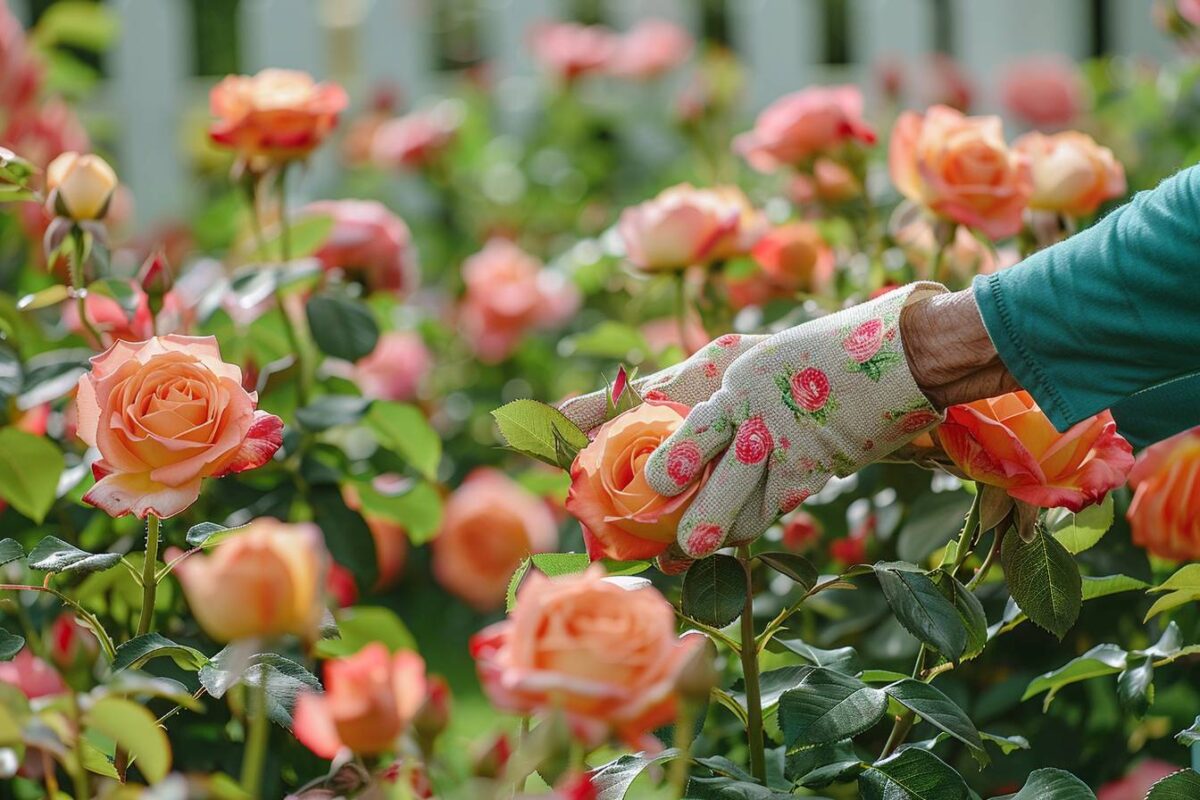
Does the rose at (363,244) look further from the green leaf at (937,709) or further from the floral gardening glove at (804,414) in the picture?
the green leaf at (937,709)

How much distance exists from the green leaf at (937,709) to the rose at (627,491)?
0.53ft

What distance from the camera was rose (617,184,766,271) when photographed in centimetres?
141

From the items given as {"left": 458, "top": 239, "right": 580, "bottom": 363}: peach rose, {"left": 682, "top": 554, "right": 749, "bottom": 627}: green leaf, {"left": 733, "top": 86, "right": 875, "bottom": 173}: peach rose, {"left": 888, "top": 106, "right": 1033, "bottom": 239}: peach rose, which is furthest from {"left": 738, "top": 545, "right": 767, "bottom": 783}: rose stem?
{"left": 458, "top": 239, "right": 580, "bottom": 363}: peach rose

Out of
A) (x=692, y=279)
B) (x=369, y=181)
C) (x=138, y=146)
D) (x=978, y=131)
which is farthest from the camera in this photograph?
(x=138, y=146)

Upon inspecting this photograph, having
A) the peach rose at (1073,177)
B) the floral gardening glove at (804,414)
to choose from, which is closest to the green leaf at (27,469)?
the floral gardening glove at (804,414)

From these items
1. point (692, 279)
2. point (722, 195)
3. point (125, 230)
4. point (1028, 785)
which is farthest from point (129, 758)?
point (125, 230)

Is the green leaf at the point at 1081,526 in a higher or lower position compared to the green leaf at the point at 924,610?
lower

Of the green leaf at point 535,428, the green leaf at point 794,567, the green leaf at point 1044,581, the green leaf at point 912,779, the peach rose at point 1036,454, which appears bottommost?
the green leaf at point 912,779

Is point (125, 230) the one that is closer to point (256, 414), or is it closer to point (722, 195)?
point (722, 195)

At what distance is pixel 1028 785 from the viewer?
2.88 ft

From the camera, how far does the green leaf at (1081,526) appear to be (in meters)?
1.02

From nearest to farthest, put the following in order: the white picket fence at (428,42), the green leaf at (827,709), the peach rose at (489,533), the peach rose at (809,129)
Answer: the green leaf at (827,709) → the peach rose at (809,129) → the peach rose at (489,533) → the white picket fence at (428,42)

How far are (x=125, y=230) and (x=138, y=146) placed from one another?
581mm

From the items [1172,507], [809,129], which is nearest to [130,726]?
[1172,507]
